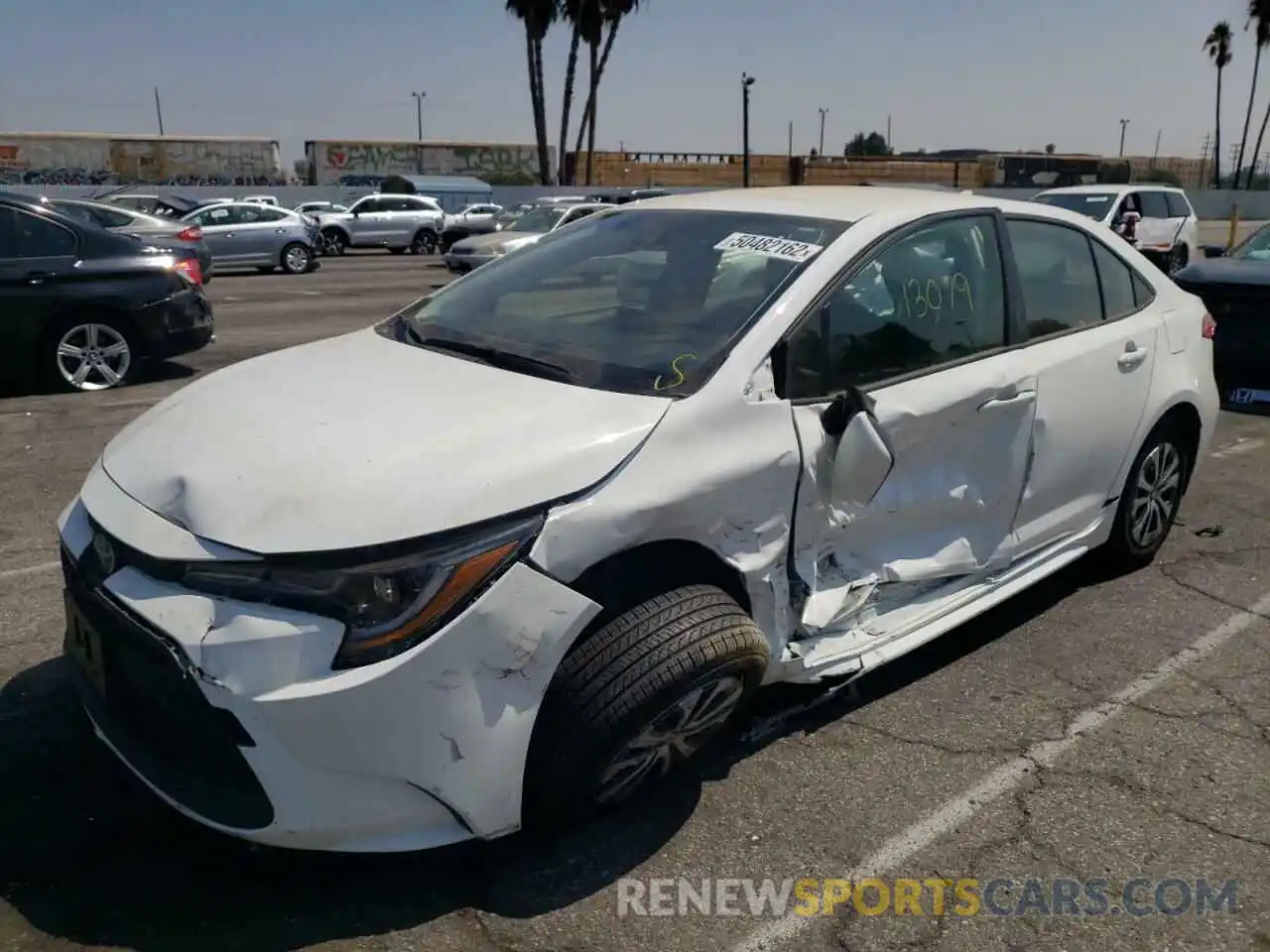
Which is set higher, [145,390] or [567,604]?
[567,604]

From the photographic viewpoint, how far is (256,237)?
71.5 ft

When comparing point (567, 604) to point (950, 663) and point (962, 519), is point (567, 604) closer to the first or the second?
point (962, 519)

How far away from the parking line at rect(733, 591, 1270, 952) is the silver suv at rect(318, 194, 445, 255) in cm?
2767

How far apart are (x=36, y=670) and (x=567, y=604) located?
2.22 meters

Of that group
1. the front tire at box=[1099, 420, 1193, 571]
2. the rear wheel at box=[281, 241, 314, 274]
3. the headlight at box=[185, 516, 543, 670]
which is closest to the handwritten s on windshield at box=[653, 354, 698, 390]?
the headlight at box=[185, 516, 543, 670]

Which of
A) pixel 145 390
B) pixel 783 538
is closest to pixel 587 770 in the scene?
pixel 783 538

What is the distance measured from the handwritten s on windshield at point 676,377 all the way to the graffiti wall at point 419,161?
58998mm

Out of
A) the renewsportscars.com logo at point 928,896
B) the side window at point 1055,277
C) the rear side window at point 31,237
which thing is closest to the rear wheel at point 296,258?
the rear side window at point 31,237

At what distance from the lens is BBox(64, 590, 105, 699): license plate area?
2613 mm

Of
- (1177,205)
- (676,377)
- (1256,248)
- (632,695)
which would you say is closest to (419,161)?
(1177,205)

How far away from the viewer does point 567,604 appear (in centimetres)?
246

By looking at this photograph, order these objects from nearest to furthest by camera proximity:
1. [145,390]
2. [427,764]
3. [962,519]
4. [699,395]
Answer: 1. [427,764]
2. [699,395]
3. [962,519]
4. [145,390]

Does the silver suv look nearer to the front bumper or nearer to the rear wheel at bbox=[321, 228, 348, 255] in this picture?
the rear wheel at bbox=[321, 228, 348, 255]

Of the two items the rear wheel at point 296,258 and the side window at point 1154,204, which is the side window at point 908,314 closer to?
the side window at point 1154,204
